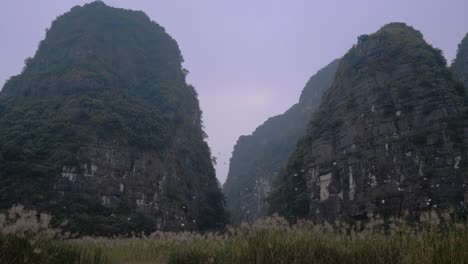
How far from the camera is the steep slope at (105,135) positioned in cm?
4297

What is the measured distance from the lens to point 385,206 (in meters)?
41.4

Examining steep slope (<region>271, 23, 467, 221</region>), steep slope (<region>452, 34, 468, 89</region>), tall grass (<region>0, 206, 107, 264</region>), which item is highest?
steep slope (<region>452, 34, 468, 89</region>)

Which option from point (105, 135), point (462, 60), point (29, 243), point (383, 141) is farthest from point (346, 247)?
point (462, 60)

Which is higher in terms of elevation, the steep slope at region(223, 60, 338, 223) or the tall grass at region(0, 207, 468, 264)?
the steep slope at region(223, 60, 338, 223)

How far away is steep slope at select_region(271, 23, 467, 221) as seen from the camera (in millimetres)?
40281

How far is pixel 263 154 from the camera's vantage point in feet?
390

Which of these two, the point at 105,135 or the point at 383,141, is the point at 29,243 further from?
the point at 105,135

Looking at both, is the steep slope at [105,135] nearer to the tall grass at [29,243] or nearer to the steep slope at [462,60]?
the tall grass at [29,243]

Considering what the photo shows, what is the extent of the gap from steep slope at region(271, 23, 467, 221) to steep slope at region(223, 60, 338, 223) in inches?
1379

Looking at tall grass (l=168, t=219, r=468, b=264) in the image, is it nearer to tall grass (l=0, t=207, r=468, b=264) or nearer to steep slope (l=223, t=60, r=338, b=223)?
tall grass (l=0, t=207, r=468, b=264)

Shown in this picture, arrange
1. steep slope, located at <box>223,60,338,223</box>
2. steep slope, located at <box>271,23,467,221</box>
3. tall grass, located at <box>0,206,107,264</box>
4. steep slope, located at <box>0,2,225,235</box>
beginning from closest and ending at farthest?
1. tall grass, located at <box>0,206,107,264</box>
2. steep slope, located at <box>271,23,467,221</box>
3. steep slope, located at <box>0,2,225,235</box>
4. steep slope, located at <box>223,60,338,223</box>

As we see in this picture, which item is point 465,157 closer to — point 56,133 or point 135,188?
point 135,188

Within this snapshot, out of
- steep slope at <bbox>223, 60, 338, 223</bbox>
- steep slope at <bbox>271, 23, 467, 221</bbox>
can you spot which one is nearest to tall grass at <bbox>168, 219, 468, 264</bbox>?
steep slope at <bbox>271, 23, 467, 221</bbox>

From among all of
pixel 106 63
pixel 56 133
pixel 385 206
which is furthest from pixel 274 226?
pixel 106 63
